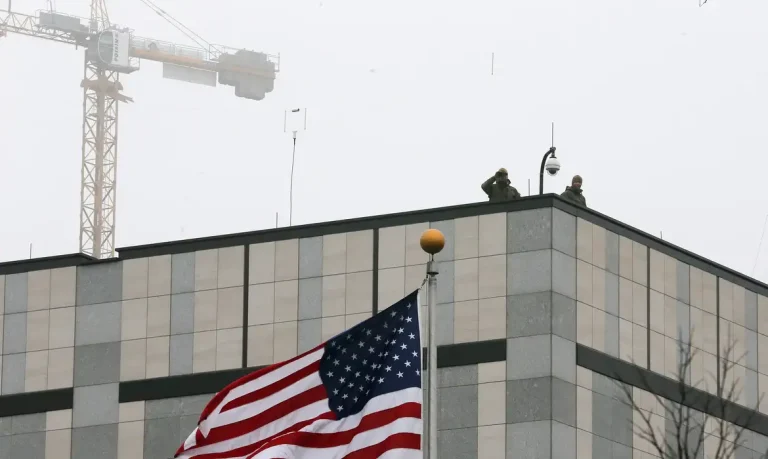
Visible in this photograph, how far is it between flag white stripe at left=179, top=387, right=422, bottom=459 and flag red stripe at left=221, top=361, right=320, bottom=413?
17.1 inches

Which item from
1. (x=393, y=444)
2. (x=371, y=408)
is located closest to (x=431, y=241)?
(x=371, y=408)

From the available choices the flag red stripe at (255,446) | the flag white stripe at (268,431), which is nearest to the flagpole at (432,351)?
the flag red stripe at (255,446)

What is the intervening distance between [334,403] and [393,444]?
1.23 meters

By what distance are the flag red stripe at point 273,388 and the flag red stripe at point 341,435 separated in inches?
30.1

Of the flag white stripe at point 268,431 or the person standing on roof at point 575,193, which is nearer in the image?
the flag white stripe at point 268,431

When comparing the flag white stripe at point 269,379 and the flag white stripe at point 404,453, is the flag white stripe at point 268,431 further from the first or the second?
the flag white stripe at point 404,453

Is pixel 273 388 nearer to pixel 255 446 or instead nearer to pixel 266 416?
pixel 266 416

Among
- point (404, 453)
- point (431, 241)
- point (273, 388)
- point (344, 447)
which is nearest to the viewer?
point (404, 453)

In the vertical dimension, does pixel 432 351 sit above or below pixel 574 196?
below

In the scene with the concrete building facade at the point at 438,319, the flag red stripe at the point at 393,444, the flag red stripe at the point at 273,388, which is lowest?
the flag red stripe at the point at 393,444

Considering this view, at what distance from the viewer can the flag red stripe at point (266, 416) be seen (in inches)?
1230

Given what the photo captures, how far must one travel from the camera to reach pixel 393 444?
3044 cm

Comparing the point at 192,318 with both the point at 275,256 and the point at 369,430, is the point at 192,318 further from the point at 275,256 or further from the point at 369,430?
the point at 369,430

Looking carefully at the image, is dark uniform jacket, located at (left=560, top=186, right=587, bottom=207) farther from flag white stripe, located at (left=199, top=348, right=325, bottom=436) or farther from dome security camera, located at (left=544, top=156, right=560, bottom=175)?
flag white stripe, located at (left=199, top=348, right=325, bottom=436)
